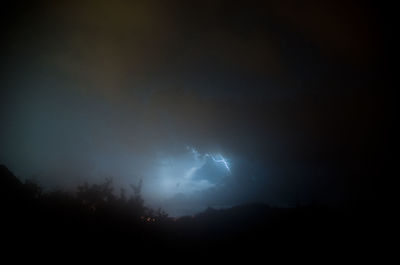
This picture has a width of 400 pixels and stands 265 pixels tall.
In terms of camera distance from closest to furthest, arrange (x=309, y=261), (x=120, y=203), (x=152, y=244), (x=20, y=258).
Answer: (x=20, y=258)
(x=152, y=244)
(x=309, y=261)
(x=120, y=203)

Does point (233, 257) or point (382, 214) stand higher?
point (382, 214)

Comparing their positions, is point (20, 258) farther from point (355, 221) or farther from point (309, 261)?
point (355, 221)

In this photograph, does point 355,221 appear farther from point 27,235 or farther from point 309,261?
point 27,235

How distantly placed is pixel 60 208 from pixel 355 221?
41279 mm

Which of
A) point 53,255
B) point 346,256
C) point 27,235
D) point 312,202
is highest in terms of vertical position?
point 312,202

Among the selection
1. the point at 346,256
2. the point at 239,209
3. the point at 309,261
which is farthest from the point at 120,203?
the point at 239,209

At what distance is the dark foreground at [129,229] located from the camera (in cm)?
1950

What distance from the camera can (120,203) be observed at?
3184 cm

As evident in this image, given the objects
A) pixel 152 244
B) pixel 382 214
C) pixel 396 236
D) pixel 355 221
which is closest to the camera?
pixel 152 244

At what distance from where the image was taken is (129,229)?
2366 centimetres

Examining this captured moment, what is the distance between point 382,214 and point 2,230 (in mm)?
53275

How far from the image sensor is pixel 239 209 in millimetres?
58000

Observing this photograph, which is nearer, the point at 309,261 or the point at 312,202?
the point at 309,261

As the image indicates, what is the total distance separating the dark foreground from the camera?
19500 millimetres
